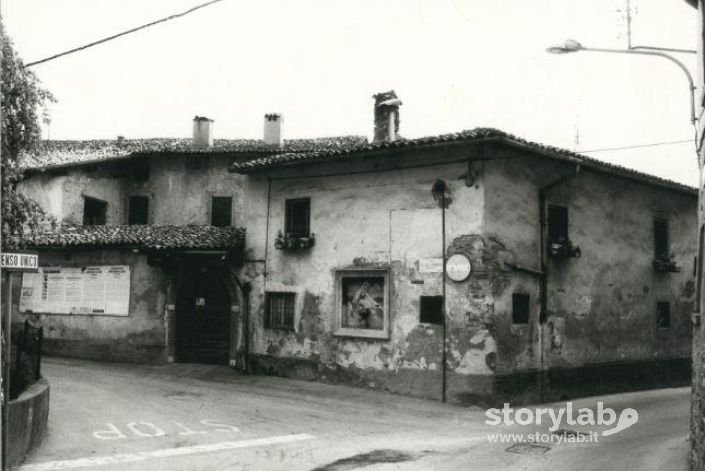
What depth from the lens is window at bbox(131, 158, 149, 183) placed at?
23359mm

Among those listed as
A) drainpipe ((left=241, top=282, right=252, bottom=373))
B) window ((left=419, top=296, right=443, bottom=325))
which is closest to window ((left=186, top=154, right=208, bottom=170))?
drainpipe ((left=241, top=282, right=252, bottom=373))

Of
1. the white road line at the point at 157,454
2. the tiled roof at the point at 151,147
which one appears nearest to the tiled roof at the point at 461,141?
the tiled roof at the point at 151,147

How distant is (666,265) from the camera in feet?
54.4

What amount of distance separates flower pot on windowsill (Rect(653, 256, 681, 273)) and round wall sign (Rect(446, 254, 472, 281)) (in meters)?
6.65

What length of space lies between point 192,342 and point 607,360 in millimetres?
10251

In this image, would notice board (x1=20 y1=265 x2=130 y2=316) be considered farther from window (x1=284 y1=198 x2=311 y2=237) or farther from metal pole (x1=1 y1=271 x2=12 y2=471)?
metal pole (x1=1 y1=271 x2=12 y2=471)

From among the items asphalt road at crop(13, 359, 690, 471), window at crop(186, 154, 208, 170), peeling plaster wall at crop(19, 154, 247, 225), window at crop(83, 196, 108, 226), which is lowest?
asphalt road at crop(13, 359, 690, 471)

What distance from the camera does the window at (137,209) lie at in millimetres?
23281

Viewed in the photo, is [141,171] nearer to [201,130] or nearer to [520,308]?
[201,130]

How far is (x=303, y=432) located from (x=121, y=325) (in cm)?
925

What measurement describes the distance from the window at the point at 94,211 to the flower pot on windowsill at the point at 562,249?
15.4 m

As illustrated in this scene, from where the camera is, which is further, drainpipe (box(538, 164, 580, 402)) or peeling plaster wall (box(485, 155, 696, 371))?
drainpipe (box(538, 164, 580, 402))

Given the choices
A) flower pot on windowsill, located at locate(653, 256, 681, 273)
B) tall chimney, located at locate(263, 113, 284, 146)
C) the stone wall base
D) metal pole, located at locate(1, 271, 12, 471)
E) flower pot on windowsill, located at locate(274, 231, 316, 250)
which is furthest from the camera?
tall chimney, located at locate(263, 113, 284, 146)

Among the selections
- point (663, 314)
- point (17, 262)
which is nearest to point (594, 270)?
point (663, 314)
